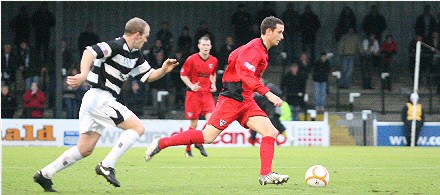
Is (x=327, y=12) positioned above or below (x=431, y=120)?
above

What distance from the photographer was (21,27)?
27.9 metres

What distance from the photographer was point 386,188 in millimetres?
10711

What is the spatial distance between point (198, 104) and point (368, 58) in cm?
1158

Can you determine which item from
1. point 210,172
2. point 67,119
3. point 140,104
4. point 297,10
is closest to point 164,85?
point 140,104

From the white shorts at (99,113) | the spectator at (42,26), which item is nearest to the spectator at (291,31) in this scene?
the spectator at (42,26)

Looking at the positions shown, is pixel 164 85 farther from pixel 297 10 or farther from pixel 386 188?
pixel 386 188

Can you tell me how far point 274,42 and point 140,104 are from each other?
15042 millimetres

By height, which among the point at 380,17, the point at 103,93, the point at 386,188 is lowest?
the point at 386,188

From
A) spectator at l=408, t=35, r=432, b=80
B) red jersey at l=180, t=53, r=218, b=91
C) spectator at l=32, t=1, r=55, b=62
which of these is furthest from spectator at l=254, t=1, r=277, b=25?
red jersey at l=180, t=53, r=218, b=91

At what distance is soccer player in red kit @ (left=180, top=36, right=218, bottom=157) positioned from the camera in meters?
18.1

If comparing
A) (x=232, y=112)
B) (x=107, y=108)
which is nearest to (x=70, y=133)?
(x=232, y=112)

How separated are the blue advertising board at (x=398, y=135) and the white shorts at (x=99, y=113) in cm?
1650

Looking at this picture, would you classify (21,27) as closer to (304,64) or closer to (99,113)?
(304,64)

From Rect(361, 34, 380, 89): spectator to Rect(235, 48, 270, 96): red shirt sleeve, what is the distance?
18114 millimetres
